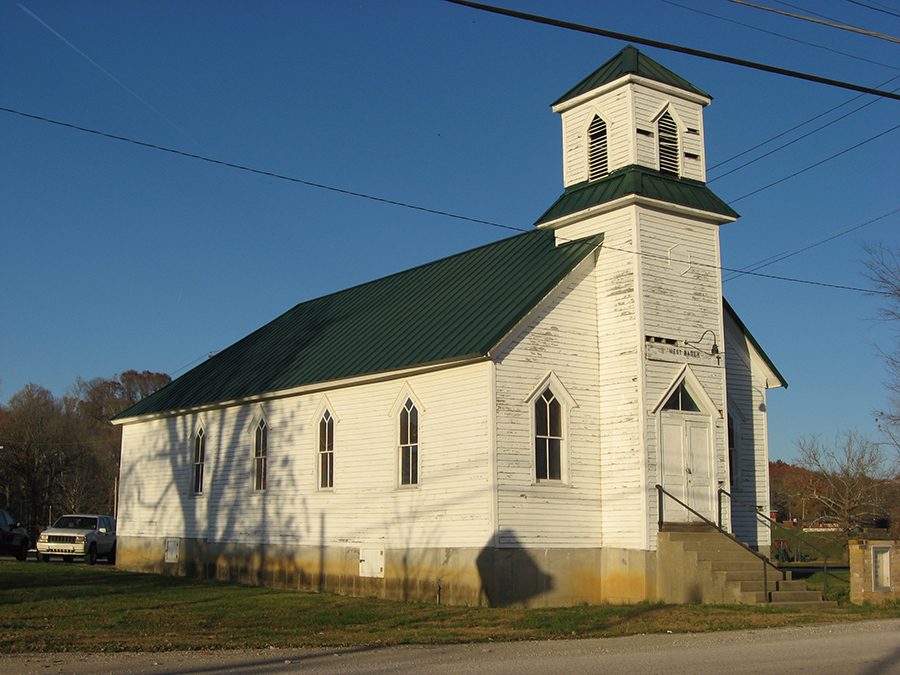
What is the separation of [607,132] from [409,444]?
8271 mm

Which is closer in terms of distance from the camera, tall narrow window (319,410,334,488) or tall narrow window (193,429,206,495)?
tall narrow window (319,410,334,488)

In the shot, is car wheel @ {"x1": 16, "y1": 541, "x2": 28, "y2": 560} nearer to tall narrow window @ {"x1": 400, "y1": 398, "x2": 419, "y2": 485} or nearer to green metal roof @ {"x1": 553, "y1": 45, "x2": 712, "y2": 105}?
tall narrow window @ {"x1": 400, "y1": 398, "x2": 419, "y2": 485}

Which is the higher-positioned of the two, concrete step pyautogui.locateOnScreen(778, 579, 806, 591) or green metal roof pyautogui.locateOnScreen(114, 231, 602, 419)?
green metal roof pyautogui.locateOnScreen(114, 231, 602, 419)

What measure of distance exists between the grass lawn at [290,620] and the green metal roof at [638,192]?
854 cm

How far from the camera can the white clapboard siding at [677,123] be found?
2397 cm

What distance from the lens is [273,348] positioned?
3195 cm

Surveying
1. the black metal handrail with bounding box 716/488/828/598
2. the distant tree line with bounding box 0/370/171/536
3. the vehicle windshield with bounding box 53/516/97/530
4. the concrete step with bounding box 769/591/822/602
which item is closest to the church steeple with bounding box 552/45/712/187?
the black metal handrail with bounding box 716/488/828/598

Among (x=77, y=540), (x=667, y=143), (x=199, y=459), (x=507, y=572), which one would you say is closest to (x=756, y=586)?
(x=507, y=572)

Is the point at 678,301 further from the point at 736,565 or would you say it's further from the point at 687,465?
the point at 736,565

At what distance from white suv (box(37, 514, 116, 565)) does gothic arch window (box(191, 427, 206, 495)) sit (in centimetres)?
800

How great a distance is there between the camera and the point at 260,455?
94.5 feet

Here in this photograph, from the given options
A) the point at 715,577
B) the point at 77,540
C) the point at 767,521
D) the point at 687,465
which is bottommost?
the point at 715,577

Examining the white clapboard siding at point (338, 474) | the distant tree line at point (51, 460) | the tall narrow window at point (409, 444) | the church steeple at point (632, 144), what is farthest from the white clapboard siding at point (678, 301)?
the distant tree line at point (51, 460)

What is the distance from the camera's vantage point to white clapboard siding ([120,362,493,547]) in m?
22.2
